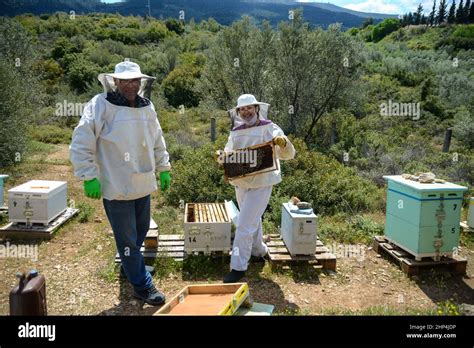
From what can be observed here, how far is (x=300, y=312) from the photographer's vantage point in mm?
3570

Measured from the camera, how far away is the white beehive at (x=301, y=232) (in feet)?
14.2

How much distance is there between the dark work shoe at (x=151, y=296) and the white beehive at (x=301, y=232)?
1575mm

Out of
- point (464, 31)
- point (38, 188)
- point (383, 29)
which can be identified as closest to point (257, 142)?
point (38, 188)

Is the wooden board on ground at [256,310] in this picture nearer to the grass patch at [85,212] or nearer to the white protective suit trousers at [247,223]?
the white protective suit trousers at [247,223]

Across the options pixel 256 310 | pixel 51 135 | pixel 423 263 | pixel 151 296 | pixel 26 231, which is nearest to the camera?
pixel 256 310

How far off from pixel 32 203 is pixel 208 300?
3.20 meters

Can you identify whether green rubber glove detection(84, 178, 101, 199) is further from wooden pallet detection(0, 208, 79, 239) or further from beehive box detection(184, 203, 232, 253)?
wooden pallet detection(0, 208, 79, 239)

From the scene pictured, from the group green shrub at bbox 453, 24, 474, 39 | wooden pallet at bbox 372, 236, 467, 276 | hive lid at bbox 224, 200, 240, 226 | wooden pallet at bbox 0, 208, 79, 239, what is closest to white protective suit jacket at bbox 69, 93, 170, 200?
hive lid at bbox 224, 200, 240, 226

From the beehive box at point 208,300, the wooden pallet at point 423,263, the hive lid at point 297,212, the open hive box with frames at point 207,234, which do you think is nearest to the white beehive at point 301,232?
the hive lid at point 297,212

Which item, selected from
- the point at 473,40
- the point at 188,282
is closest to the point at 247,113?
the point at 188,282

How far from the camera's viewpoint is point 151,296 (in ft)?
11.7

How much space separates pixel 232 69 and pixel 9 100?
21.4 ft

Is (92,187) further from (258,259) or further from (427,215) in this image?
(427,215)

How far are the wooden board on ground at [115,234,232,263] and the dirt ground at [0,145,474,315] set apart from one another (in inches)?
9.2
